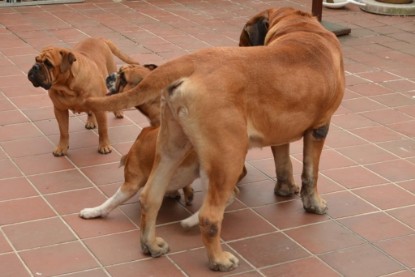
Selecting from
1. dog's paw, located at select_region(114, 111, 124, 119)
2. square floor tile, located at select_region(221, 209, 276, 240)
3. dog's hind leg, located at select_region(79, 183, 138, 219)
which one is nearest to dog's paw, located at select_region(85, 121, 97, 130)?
dog's paw, located at select_region(114, 111, 124, 119)

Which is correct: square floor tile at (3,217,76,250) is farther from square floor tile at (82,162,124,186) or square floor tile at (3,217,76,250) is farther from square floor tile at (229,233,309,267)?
square floor tile at (229,233,309,267)

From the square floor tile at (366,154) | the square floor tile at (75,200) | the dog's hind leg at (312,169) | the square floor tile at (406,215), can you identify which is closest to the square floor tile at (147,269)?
the square floor tile at (75,200)

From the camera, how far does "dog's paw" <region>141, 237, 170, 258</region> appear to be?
463 centimetres

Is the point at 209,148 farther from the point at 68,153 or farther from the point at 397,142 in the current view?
the point at 397,142

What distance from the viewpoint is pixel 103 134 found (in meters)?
6.13

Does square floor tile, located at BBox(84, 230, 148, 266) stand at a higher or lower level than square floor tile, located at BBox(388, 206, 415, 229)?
higher

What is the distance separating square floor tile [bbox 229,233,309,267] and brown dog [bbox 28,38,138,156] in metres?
1.61

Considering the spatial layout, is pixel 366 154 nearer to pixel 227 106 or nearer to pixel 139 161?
pixel 139 161

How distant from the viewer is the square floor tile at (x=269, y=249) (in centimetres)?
466

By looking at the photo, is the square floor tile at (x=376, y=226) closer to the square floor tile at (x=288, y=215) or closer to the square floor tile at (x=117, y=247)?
the square floor tile at (x=288, y=215)

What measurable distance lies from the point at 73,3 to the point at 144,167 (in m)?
6.34

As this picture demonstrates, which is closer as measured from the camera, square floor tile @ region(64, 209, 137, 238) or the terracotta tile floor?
the terracotta tile floor

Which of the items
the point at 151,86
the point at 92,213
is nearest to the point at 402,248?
the point at 151,86

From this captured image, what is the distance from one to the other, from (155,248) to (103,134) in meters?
1.69
